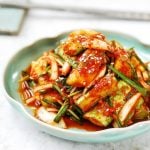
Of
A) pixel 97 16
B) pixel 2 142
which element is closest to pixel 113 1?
pixel 97 16

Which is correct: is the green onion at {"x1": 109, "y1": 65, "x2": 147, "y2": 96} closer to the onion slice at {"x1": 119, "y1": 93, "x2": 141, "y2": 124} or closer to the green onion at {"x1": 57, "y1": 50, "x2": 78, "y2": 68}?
the onion slice at {"x1": 119, "y1": 93, "x2": 141, "y2": 124}

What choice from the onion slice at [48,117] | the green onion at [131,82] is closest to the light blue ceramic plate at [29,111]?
the onion slice at [48,117]

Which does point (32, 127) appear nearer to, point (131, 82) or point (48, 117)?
point (48, 117)

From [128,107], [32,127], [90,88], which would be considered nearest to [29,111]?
[32,127]

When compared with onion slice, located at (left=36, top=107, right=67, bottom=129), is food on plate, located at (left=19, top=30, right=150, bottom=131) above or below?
above

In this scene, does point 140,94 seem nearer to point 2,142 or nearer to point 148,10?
point 2,142

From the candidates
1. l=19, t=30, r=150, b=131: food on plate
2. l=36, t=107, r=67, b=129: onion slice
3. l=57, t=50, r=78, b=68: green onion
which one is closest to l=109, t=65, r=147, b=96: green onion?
l=19, t=30, r=150, b=131: food on plate

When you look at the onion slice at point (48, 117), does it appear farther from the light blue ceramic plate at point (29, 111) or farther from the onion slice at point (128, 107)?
the onion slice at point (128, 107)

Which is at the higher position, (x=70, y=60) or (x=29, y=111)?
(x=70, y=60)
